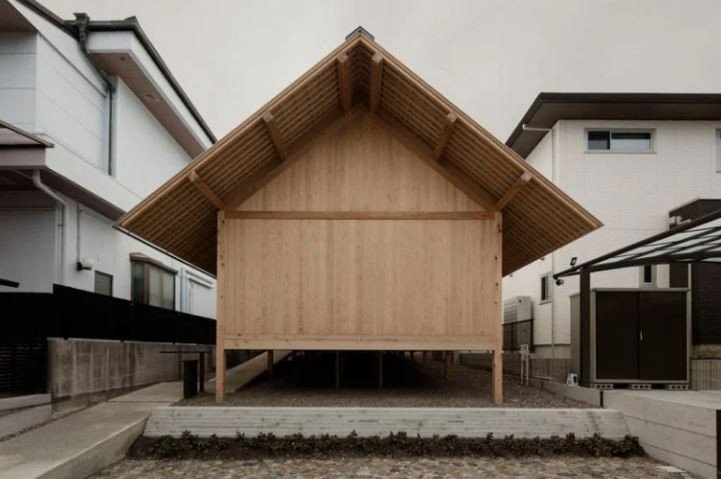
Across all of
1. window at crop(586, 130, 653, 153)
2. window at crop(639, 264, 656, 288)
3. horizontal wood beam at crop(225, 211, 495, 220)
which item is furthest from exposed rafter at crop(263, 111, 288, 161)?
window at crop(639, 264, 656, 288)

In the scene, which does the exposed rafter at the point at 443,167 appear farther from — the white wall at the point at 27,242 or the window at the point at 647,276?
the window at the point at 647,276

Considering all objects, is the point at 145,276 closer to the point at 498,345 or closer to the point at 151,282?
the point at 151,282

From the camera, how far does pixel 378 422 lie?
9773 millimetres

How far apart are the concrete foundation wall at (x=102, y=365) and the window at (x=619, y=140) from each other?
13.2m

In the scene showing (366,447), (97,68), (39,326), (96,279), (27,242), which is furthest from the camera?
(97,68)

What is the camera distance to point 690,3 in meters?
32.1

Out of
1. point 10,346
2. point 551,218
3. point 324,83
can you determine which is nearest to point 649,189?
point 551,218

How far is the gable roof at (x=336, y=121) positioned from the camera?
33.4 feet

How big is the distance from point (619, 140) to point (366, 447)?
12.5 m

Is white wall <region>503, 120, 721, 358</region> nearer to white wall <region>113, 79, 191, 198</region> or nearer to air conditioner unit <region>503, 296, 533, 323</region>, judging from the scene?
air conditioner unit <region>503, 296, 533, 323</region>

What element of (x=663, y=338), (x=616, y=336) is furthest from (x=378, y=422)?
(x=663, y=338)

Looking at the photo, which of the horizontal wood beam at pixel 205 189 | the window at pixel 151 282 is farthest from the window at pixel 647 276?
the window at pixel 151 282

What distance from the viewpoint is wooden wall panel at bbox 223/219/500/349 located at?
11164 mm

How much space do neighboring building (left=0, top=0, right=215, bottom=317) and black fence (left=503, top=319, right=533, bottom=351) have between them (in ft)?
36.0
